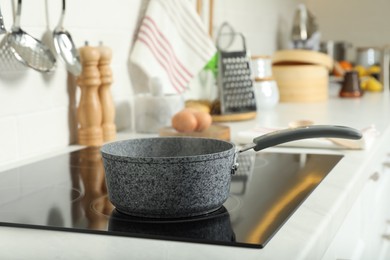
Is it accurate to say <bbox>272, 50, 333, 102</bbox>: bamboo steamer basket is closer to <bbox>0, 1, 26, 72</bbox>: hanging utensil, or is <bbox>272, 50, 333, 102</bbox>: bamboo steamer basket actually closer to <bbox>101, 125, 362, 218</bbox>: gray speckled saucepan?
<bbox>0, 1, 26, 72</bbox>: hanging utensil

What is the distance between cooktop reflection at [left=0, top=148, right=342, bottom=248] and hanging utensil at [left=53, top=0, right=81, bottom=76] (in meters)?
0.18

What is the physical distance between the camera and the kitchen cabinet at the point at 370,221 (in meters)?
0.89

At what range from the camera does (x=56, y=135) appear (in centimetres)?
123

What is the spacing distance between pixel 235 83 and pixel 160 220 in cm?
103

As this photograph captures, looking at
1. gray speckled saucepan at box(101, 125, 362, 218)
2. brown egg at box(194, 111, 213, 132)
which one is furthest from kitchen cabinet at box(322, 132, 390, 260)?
brown egg at box(194, 111, 213, 132)

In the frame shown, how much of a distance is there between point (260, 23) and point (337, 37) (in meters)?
1.03

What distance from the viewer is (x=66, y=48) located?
118cm

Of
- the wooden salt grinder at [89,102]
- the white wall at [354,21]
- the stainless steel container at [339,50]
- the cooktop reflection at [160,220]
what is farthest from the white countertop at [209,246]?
Answer: the white wall at [354,21]

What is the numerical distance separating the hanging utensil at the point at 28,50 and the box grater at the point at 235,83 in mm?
604

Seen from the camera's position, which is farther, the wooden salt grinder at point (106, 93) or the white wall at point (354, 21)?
the white wall at point (354, 21)

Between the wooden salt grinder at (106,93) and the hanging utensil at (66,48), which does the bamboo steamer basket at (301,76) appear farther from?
the hanging utensil at (66,48)

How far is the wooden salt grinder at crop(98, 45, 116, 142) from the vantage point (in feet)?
4.15

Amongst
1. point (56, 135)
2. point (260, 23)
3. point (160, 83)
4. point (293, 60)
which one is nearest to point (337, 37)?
point (260, 23)

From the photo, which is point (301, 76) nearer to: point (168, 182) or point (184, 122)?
point (184, 122)
